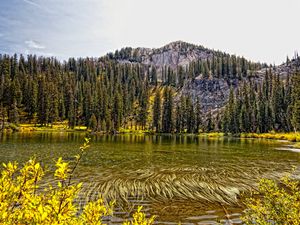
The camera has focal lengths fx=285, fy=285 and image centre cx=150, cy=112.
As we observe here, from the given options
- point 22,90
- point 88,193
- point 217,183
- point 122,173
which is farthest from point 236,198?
point 22,90

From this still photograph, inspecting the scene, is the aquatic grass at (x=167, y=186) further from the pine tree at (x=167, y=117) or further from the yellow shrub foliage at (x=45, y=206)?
the pine tree at (x=167, y=117)

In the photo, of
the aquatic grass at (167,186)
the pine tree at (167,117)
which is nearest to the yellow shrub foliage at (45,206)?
the aquatic grass at (167,186)

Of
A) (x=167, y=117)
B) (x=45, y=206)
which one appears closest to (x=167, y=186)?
(x=45, y=206)

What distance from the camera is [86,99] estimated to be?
509 ft

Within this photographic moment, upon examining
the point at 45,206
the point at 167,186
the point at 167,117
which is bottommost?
the point at 167,186

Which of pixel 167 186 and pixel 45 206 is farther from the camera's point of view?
pixel 167 186

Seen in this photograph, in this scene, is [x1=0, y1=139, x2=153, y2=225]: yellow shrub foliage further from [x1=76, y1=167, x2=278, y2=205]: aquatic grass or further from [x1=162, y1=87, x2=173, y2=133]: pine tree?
[x1=162, y1=87, x2=173, y2=133]: pine tree

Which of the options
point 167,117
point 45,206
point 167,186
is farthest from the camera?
point 167,117

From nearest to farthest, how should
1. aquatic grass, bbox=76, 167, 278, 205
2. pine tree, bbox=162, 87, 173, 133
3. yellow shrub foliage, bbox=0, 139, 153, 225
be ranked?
yellow shrub foliage, bbox=0, 139, 153, 225 < aquatic grass, bbox=76, 167, 278, 205 < pine tree, bbox=162, 87, 173, 133

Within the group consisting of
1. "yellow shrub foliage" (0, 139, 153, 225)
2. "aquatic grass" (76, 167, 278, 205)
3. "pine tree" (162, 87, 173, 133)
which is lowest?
"aquatic grass" (76, 167, 278, 205)

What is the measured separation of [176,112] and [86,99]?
49.5m

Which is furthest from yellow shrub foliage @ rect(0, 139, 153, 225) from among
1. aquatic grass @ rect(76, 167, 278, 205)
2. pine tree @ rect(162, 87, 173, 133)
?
pine tree @ rect(162, 87, 173, 133)

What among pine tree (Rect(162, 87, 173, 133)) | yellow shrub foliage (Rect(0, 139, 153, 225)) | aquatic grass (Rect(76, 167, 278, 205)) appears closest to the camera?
yellow shrub foliage (Rect(0, 139, 153, 225))

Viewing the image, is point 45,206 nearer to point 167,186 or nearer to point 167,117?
point 167,186
